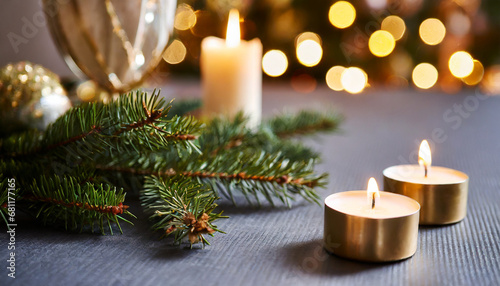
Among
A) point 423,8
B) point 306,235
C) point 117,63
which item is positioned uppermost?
point 423,8

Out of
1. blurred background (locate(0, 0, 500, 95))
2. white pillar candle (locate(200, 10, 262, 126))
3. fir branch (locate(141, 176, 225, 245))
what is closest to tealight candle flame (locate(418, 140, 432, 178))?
fir branch (locate(141, 176, 225, 245))

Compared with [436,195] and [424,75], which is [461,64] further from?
[436,195]

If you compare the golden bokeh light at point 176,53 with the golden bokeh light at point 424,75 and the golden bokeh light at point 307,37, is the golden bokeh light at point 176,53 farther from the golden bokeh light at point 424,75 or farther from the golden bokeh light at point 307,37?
the golden bokeh light at point 424,75

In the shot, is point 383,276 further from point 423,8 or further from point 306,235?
point 423,8

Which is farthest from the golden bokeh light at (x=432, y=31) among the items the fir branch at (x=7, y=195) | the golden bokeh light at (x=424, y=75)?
the fir branch at (x=7, y=195)

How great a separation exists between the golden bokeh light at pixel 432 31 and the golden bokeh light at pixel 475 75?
23cm

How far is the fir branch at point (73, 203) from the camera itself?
1.29ft

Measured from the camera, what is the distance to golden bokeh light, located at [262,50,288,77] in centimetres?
219

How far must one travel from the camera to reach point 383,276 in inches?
13.6

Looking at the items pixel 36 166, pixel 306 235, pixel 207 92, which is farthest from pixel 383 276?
pixel 207 92

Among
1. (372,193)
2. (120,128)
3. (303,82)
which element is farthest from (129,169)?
(303,82)

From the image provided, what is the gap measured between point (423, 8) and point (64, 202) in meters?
2.09

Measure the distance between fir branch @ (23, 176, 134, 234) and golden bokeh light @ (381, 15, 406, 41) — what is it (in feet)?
6.39

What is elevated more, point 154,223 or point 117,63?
point 117,63
